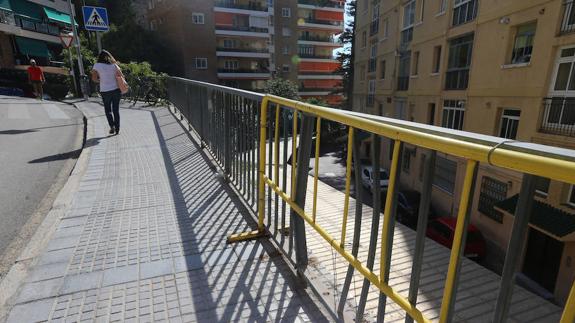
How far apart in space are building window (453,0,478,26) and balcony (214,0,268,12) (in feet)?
111

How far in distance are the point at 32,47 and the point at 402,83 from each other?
29.0 metres

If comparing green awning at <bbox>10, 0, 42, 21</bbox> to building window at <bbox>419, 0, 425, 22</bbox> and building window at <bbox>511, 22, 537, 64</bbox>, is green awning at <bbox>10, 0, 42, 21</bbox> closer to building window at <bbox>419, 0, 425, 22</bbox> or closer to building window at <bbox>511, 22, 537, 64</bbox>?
building window at <bbox>419, 0, 425, 22</bbox>

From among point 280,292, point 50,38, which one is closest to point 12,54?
point 50,38

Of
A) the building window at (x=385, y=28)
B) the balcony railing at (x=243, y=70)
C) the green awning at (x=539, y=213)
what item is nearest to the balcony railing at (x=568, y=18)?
the green awning at (x=539, y=213)

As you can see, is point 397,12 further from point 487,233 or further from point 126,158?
point 126,158

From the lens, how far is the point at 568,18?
30.7ft

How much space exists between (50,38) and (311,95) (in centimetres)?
3544

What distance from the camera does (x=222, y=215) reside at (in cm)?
366

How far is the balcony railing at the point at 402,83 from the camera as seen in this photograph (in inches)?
758

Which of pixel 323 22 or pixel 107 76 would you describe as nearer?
pixel 107 76

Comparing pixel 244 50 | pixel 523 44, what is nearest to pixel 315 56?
pixel 244 50

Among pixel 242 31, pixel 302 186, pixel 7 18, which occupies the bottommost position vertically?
pixel 302 186

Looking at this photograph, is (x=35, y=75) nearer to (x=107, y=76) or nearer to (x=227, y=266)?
(x=107, y=76)

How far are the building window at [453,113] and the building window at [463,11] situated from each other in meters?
3.39
